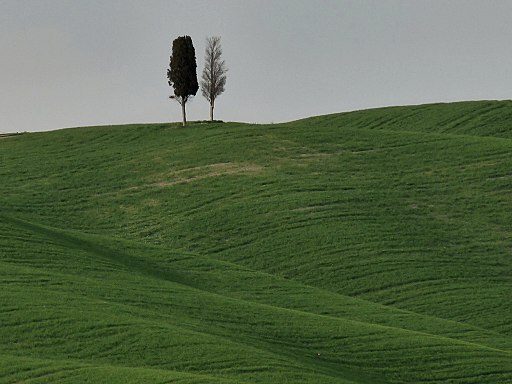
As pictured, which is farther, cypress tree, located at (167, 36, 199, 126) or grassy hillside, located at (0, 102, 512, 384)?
cypress tree, located at (167, 36, 199, 126)

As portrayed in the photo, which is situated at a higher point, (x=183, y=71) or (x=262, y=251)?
(x=183, y=71)

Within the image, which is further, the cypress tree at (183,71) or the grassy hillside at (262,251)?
the cypress tree at (183,71)

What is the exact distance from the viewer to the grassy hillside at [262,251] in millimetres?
29609

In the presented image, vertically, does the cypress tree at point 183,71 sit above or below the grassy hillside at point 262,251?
above

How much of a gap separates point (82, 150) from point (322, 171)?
1813cm

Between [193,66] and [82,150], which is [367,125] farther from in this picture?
[82,150]

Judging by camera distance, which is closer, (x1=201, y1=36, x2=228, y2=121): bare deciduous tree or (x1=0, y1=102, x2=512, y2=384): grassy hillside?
(x1=0, y1=102, x2=512, y2=384): grassy hillside

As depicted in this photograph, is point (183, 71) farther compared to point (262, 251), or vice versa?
point (183, 71)

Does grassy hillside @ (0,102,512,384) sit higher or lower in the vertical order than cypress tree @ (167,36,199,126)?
lower

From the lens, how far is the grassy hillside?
29609 millimetres

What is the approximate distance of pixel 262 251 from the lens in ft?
163

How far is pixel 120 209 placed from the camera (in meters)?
58.6

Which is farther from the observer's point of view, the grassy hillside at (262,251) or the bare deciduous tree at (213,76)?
the bare deciduous tree at (213,76)

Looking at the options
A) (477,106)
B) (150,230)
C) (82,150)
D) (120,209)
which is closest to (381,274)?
(150,230)
